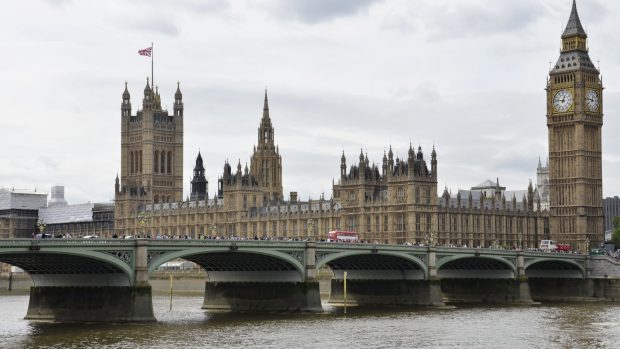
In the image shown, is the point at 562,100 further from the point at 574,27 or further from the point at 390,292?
the point at 390,292

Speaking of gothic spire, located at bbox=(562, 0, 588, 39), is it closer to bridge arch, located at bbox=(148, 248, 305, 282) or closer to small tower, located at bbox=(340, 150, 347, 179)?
small tower, located at bbox=(340, 150, 347, 179)

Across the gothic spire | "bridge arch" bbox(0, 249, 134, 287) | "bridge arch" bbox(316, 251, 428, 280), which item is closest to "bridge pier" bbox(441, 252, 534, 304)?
"bridge arch" bbox(316, 251, 428, 280)

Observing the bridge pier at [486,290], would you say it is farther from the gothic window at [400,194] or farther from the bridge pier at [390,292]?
the gothic window at [400,194]

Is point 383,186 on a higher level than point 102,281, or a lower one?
higher

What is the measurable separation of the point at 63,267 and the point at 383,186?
96662 mm

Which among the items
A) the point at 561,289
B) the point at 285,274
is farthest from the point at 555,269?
the point at 285,274

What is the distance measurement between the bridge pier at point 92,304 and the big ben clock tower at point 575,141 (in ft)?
346

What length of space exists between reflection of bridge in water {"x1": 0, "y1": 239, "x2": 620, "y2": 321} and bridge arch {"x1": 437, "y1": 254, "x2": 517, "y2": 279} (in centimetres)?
10

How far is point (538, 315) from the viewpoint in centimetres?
10394

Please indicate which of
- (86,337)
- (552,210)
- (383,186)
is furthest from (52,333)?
(552,210)

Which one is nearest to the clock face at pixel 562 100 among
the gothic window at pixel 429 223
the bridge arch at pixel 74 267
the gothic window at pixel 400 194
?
the gothic window at pixel 429 223

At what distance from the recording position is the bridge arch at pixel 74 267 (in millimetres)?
81062

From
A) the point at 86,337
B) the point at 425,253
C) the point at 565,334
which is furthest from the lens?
the point at 425,253

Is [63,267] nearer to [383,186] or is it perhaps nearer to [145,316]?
[145,316]
